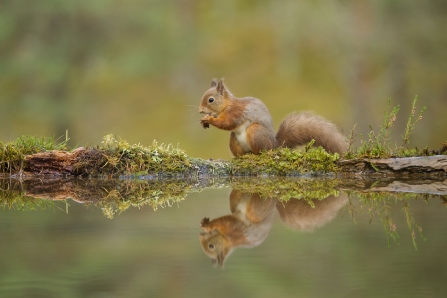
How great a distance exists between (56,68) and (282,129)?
403 inches

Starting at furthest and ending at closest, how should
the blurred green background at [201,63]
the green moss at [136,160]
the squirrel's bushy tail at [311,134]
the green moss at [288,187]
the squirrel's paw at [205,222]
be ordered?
the blurred green background at [201,63]
the squirrel's bushy tail at [311,134]
the green moss at [136,160]
the green moss at [288,187]
the squirrel's paw at [205,222]

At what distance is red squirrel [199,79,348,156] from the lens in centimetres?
551

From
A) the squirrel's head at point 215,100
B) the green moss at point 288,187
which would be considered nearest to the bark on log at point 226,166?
the green moss at point 288,187

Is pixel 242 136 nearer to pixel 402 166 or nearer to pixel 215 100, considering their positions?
pixel 215 100

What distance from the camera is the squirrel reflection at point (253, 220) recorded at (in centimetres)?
271

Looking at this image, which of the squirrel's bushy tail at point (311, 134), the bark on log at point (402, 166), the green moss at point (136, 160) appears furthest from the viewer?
the squirrel's bushy tail at point (311, 134)

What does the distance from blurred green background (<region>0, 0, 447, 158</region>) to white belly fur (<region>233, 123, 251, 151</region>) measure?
29.0 ft

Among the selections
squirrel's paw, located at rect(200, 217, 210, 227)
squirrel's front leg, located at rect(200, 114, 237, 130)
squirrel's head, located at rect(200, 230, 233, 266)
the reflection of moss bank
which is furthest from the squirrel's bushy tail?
squirrel's head, located at rect(200, 230, 233, 266)

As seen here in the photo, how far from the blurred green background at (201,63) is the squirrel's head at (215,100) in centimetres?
860

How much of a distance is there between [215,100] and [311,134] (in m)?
0.97

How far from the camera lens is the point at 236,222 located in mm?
3227

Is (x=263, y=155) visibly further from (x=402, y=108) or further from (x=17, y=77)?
(x=17, y=77)

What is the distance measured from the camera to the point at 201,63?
1941 centimetres

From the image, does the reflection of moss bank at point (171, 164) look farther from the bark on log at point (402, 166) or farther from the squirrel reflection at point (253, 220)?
the squirrel reflection at point (253, 220)
